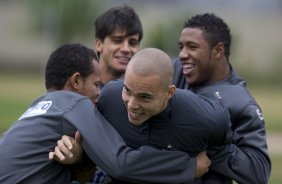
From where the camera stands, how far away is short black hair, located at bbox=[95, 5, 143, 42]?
Answer: 691 centimetres

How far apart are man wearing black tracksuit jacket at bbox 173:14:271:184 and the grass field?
756cm

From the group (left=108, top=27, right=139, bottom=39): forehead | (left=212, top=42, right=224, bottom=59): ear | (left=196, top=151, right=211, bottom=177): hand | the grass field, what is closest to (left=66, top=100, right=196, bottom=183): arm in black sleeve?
(left=196, top=151, right=211, bottom=177): hand

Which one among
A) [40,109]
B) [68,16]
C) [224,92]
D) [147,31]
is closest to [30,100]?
[147,31]

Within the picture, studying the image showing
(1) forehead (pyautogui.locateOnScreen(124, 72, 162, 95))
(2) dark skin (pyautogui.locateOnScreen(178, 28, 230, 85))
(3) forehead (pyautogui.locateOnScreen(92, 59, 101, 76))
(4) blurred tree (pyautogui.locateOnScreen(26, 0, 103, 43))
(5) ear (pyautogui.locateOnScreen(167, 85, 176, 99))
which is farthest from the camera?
(4) blurred tree (pyautogui.locateOnScreen(26, 0, 103, 43))

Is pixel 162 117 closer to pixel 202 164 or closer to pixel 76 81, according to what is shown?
pixel 202 164

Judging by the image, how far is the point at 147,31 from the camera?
44.9 metres

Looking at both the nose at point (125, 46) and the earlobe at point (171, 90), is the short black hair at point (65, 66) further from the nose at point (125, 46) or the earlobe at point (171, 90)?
the nose at point (125, 46)

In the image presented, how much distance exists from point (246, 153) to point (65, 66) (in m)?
1.28

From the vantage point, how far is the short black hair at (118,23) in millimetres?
6910

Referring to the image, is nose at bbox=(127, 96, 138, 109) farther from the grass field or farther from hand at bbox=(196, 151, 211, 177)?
the grass field

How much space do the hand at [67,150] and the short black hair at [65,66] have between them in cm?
50

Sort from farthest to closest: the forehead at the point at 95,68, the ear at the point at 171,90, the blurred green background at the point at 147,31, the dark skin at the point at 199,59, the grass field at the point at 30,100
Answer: the blurred green background at the point at 147,31 → the grass field at the point at 30,100 → the dark skin at the point at 199,59 → the forehead at the point at 95,68 → the ear at the point at 171,90

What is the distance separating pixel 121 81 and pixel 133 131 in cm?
31

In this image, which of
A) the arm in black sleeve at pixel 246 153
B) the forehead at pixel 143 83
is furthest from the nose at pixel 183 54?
the forehead at pixel 143 83
